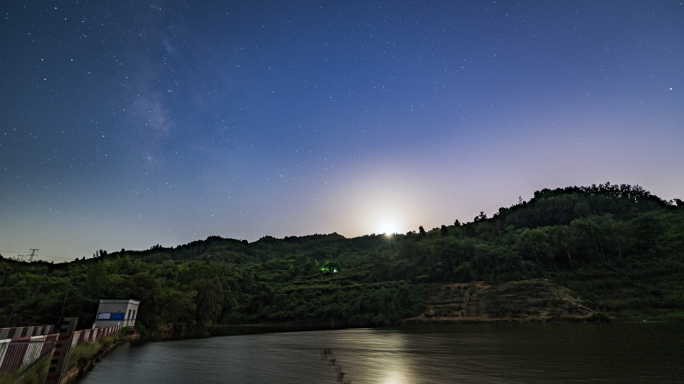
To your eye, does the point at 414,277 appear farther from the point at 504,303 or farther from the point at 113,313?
the point at 113,313

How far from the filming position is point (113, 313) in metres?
54.1

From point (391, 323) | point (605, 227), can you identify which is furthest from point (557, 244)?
point (391, 323)

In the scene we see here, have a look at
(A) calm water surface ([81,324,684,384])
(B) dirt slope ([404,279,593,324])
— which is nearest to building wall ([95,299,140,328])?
(A) calm water surface ([81,324,684,384])

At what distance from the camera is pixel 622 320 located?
7219 cm

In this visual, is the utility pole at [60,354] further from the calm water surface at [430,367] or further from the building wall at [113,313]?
the building wall at [113,313]

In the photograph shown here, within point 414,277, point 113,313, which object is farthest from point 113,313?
point 414,277

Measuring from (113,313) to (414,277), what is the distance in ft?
296

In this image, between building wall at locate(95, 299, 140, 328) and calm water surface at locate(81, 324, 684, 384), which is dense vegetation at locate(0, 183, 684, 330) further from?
calm water surface at locate(81, 324, 684, 384)

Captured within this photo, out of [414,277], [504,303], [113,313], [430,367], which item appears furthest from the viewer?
A: [414,277]

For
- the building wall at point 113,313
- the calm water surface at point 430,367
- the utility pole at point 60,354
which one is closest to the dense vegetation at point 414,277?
the building wall at point 113,313

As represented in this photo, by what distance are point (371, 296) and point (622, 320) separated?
2392 inches

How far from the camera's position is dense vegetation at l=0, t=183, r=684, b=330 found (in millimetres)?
61844

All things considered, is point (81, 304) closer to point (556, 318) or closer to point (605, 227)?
point (556, 318)

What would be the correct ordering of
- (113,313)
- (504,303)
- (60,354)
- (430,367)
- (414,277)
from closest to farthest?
(60,354), (430,367), (113,313), (504,303), (414,277)
